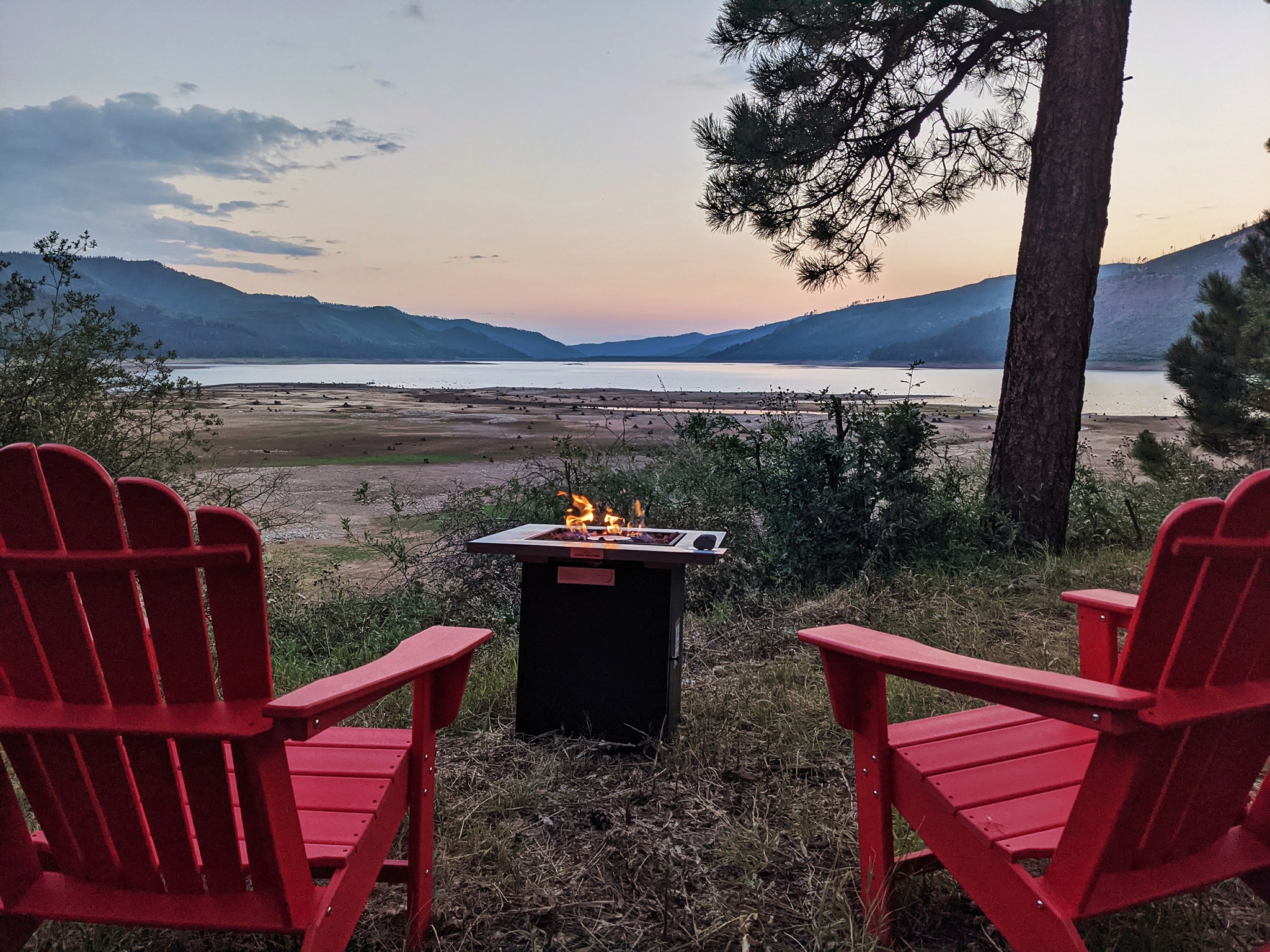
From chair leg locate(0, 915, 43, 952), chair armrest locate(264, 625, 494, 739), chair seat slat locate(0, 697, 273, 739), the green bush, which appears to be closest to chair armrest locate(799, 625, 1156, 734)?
chair armrest locate(264, 625, 494, 739)

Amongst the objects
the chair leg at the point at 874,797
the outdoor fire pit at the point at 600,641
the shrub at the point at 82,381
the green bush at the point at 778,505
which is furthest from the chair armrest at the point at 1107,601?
the shrub at the point at 82,381

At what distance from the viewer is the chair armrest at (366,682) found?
1236 mm

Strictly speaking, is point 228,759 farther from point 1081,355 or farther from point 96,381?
point 1081,355

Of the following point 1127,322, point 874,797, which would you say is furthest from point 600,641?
point 1127,322

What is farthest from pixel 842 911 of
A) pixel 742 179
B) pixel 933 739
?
pixel 742 179

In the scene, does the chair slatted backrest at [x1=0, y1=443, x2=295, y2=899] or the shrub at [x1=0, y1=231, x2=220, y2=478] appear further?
the shrub at [x1=0, y1=231, x2=220, y2=478]

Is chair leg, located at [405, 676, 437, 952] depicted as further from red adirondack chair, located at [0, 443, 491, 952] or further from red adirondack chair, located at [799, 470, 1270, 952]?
red adirondack chair, located at [799, 470, 1270, 952]

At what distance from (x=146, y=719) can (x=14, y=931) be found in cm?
69

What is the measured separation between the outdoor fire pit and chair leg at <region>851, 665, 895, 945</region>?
1077mm

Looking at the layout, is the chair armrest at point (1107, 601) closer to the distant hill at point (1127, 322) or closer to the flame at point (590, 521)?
the flame at point (590, 521)

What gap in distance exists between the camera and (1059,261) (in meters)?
5.70

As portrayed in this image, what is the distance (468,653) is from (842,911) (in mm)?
1124

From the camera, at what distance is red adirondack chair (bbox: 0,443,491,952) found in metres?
1.24

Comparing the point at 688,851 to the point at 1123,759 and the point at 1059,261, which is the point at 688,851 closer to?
the point at 1123,759
